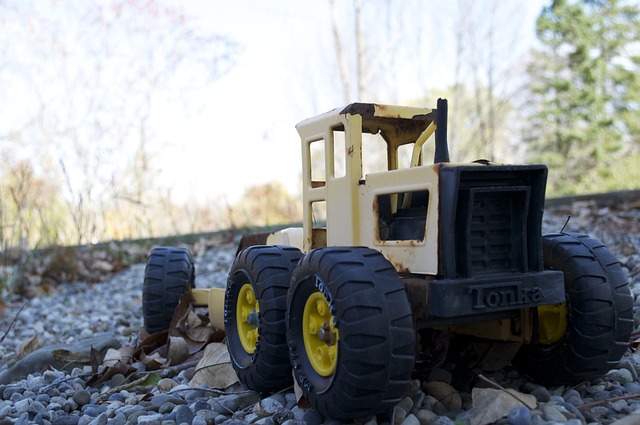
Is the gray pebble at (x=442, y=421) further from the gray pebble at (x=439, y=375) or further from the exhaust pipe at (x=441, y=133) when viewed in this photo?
the exhaust pipe at (x=441, y=133)

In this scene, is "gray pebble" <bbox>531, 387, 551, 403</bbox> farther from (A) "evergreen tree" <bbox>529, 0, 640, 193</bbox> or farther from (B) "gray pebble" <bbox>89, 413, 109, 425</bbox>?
(A) "evergreen tree" <bbox>529, 0, 640, 193</bbox>

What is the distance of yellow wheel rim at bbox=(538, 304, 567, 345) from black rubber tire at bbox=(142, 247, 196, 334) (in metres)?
2.41

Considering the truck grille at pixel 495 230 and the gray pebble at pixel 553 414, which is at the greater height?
the truck grille at pixel 495 230

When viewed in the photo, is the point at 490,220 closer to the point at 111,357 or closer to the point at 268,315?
the point at 268,315

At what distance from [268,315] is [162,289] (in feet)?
5.70

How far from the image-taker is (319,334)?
2.46 m

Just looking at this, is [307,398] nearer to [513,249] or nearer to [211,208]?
[513,249]

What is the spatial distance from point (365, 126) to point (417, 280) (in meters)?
1.01

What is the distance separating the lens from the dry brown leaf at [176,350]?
3.67 m

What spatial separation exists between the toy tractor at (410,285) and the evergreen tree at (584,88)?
77.6 ft

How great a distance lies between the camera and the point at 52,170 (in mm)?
13172

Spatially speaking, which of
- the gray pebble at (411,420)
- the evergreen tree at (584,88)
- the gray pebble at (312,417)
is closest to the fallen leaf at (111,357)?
the gray pebble at (312,417)

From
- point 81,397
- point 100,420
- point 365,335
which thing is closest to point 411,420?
point 365,335

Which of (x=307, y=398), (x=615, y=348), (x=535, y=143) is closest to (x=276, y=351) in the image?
(x=307, y=398)
